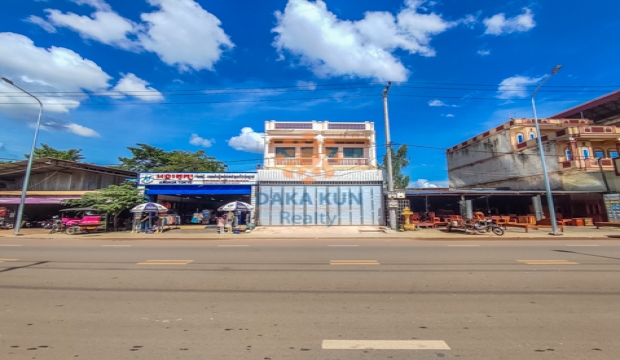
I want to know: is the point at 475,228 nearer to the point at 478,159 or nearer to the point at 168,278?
the point at 168,278

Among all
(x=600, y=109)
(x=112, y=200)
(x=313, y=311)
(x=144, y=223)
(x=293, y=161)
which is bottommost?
(x=313, y=311)

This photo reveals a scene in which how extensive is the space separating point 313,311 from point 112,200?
69.9 ft

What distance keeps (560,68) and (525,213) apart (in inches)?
543

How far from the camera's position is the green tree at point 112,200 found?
20172 mm

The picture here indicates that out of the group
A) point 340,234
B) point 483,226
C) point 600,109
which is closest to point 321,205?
point 340,234

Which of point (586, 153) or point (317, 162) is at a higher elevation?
point (586, 153)

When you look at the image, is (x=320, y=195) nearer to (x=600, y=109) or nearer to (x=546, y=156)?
(x=546, y=156)

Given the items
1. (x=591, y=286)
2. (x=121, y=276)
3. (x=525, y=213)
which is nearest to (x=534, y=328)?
(x=591, y=286)

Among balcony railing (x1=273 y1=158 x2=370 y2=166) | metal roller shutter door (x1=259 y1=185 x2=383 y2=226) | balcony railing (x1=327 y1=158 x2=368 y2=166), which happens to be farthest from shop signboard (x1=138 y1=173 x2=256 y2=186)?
balcony railing (x1=327 y1=158 x2=368 y2=166)

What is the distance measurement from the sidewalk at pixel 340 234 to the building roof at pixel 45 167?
5.52 meters

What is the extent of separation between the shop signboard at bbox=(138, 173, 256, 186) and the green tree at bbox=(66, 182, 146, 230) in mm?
1491

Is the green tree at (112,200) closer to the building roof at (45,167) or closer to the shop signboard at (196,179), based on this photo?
the shop signboard at (196,179)

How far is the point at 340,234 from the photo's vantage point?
18312 millimetres

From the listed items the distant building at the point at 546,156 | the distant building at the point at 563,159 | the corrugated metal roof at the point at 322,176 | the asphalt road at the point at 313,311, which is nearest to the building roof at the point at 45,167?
the corrugated metal roof at the point at 322,176
